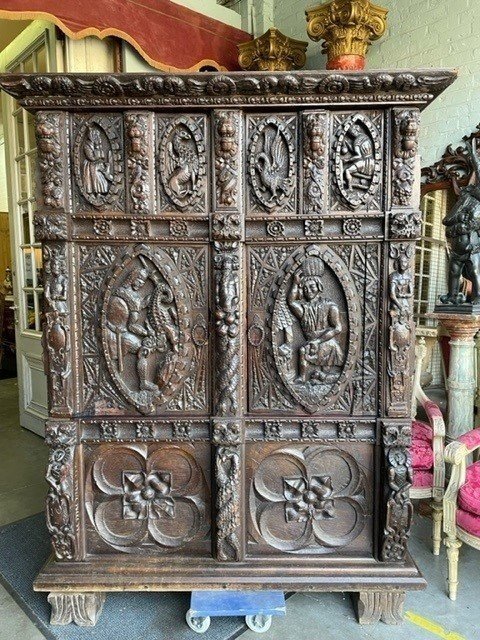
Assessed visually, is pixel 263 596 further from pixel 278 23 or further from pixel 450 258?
pixel 278 23

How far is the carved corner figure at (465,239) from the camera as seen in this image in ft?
8.20

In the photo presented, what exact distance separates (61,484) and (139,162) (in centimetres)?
127

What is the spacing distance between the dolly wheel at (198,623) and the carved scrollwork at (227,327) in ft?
2.68

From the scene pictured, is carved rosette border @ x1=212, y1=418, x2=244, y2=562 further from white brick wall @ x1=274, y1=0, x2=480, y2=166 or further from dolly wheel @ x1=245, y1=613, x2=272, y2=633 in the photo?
white brick wall @ x1=274, y1=0, x2=480, y2=166

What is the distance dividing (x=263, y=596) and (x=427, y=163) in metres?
2.74

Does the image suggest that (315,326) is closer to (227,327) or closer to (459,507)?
(227,327)

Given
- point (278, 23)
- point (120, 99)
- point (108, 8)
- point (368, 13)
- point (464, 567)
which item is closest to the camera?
point (120, 99)

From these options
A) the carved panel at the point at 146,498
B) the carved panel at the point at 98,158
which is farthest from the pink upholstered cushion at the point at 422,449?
the carved panel at the point at 98,158

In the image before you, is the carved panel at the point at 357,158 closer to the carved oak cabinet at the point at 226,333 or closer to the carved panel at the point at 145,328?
the carved oak cabinet at the point at 226,333

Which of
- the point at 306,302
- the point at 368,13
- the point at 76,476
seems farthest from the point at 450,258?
the point at 76,476

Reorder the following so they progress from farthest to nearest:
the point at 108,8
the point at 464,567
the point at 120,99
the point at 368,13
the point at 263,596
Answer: the point at 368,13 < the point at 108,8 < the point at 464,567 < the point at 263,596 < the point at 120,99

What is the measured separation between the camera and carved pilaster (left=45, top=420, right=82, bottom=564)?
165 centimetres

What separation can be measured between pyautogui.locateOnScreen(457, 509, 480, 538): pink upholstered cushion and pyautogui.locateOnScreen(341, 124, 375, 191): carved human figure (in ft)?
4.53

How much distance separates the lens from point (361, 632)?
167 centimetres
